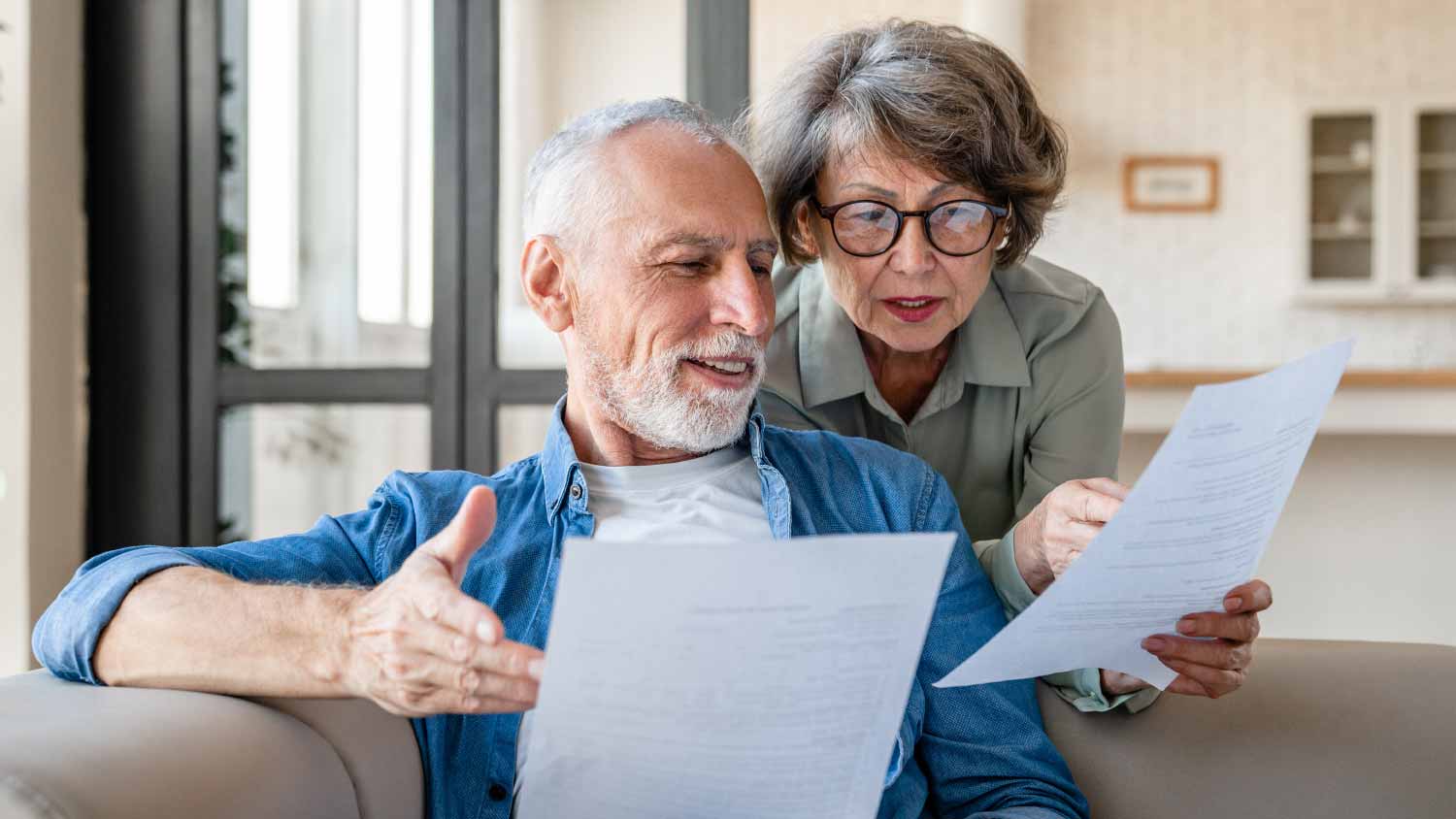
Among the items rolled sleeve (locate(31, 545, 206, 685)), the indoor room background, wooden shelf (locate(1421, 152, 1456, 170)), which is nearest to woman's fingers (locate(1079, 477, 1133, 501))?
rolled sleeve (locate(31, 545, 206, 685))

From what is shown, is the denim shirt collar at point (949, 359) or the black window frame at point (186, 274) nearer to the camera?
the denim shirt collar at point (949, 359)

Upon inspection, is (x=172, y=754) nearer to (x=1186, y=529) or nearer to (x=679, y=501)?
(x=679, y=501)

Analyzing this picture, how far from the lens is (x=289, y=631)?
969mm

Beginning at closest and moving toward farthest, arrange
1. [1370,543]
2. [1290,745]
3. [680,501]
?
[1290,745]
[680,501]
[1370,543]

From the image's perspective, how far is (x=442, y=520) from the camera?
1303 mm

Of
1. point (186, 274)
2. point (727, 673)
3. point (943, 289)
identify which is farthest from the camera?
point (186, 274)

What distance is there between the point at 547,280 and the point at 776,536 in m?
0.40

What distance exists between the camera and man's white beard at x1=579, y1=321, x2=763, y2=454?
131 centimetres

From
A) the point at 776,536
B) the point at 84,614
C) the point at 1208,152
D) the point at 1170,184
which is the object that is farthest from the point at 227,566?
the point at 1208,152

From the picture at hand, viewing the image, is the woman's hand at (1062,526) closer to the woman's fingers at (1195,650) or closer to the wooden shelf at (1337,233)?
the woman's fingers at (1195,650)

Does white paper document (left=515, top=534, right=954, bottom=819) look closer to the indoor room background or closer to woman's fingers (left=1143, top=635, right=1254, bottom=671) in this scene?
woman's fingers (left=1143, top=635, right=1254, bottom=671)

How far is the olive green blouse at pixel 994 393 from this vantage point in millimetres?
1601

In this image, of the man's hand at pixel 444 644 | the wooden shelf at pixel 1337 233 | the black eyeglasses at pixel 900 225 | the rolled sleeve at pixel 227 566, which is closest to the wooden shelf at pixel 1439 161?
the wooden shelf at pixel 1337 233

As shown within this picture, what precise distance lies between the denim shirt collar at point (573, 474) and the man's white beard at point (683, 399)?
0.04 metres
